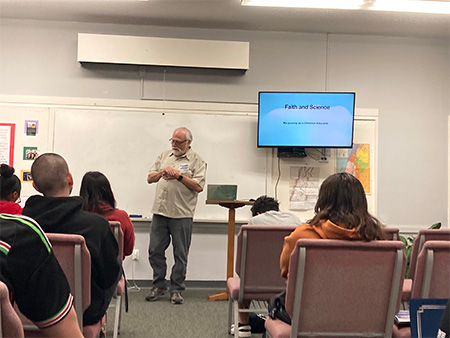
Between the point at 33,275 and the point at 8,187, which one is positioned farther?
the point at 8,187

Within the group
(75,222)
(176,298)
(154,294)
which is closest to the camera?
(75,222)

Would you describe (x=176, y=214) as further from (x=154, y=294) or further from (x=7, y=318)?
(x=7, y=318)

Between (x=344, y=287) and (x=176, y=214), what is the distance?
2818mm

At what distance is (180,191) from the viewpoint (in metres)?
4.61

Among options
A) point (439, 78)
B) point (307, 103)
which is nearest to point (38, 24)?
point (307, 103)

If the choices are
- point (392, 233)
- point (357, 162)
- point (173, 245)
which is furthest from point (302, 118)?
point (392, 233)

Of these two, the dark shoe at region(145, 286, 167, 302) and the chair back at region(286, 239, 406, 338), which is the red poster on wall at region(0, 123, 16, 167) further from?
the chair back at region(286, 239, 406, 338)

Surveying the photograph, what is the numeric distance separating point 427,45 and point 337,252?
15.0 ft

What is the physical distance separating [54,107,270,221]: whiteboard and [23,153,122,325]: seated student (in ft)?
10.3

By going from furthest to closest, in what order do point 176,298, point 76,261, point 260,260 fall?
point 176,298
point 260,260
point 76,261

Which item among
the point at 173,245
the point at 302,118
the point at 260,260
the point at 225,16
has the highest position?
the point at 225,16

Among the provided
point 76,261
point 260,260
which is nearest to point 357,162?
point 260,260

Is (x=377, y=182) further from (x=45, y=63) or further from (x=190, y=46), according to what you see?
(x=45, y=63)

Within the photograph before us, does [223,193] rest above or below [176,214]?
above
